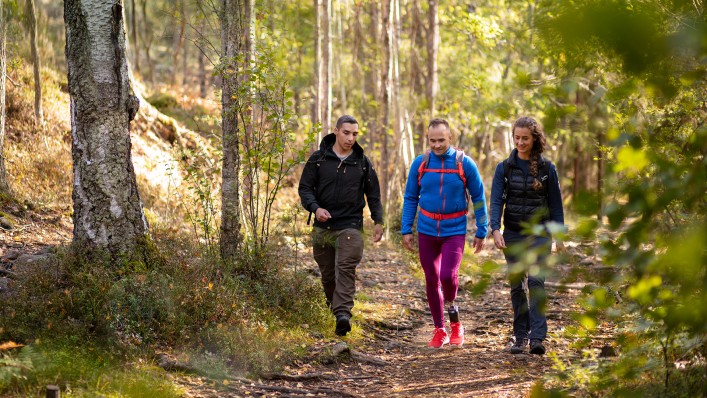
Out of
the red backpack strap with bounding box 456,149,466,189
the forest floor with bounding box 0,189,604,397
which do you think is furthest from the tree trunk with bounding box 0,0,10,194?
the red backpack strap with bounding box 456,149,466,189

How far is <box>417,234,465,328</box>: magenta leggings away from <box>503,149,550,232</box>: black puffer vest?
630 millimetres

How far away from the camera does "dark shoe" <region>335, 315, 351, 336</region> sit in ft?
25.3

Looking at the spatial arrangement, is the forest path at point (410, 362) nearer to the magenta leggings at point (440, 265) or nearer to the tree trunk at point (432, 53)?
the magenta leggings at point (440, 265)

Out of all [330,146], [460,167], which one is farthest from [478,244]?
[330,146]

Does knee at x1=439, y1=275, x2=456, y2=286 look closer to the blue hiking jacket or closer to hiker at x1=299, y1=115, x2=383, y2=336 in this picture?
the blue hiking jacket

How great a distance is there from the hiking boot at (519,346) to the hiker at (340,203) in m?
1.80

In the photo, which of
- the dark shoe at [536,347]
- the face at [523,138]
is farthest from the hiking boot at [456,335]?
the face at [523,138]

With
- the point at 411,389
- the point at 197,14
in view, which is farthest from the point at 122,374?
the point at 197,14

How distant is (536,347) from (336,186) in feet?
8.80

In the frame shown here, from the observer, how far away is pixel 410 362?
7324 millimetres

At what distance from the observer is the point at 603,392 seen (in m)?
5.03

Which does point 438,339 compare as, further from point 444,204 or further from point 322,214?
point 322,214

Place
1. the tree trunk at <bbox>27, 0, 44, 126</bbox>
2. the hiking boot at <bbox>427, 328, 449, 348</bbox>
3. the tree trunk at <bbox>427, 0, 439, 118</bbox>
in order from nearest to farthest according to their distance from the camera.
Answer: the hiking boot at <bbox>427, 328, 449, 348</bbox>, the tree trunk at <bbox>27, 0, 44, 126</bbox>, the tree trunk at <bbox>427, 0, 439, 118</bbox>

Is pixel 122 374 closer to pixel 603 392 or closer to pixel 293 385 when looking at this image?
pixel 293 385
